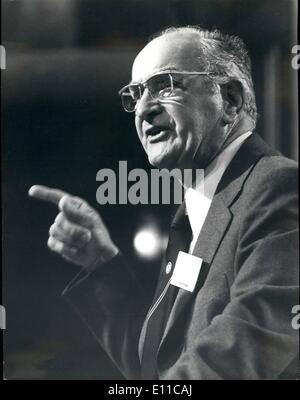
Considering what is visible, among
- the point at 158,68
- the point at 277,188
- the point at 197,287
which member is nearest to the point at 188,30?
the point at 158,68

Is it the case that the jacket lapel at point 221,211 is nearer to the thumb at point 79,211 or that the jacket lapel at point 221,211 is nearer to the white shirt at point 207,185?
the white shirt at point 207,185

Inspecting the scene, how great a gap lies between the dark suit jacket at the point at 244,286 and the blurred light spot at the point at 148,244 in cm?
23

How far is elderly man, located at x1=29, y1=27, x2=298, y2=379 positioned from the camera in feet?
10.0

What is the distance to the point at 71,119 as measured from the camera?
3.32 m

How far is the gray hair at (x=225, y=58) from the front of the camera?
3211 mm

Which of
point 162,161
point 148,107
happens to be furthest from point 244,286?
point 148,107

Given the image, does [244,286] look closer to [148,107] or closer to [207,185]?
[207,185]

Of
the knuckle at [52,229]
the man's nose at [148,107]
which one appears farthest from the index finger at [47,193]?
the man's nose at [148,107]

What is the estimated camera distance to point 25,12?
332cm

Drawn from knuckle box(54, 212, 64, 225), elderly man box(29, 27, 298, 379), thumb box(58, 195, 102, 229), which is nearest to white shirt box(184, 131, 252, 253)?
elderly man box(29, 27, 298, 379)

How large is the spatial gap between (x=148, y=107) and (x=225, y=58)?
47cm

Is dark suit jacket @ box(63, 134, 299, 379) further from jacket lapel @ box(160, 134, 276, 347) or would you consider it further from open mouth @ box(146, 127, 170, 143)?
open mouth @ box(146, 127, 170, 143)

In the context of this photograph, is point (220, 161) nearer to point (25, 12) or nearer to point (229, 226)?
point (229, 226)

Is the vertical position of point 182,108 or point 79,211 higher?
point 182,108
